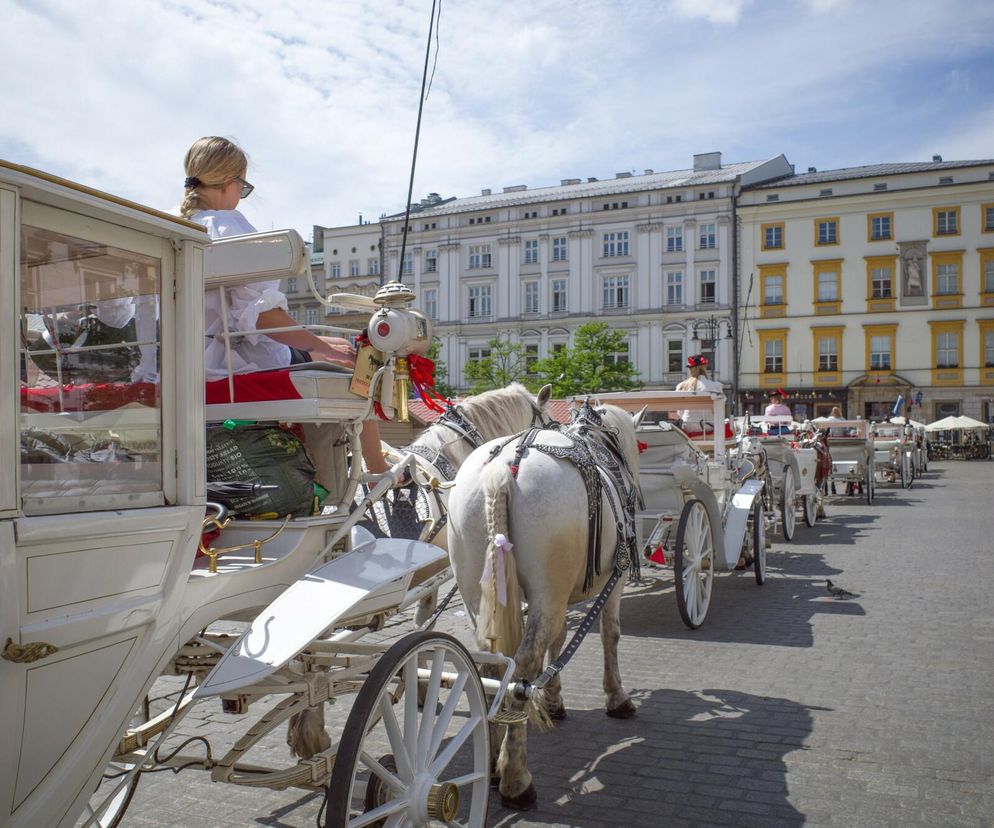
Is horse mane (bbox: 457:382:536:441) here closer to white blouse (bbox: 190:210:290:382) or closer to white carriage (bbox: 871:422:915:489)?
white blouse (bbox: 190:210:290:382)

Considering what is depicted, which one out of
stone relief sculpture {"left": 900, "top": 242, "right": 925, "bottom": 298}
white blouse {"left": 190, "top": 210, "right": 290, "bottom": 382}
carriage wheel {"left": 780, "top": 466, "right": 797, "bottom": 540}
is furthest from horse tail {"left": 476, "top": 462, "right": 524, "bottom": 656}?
stone relief sculpture {"left": 900, "top": 242, "right": 925, "bottom": 298}

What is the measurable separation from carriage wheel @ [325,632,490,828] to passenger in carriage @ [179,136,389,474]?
119cm

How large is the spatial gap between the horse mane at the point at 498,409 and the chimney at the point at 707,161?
184 ft

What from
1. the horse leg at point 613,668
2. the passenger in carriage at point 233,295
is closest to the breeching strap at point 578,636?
the horse leg at point 613,668

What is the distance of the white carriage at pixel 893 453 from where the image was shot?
24.7 meters

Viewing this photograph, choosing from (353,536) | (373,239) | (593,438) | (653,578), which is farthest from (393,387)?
(373,239)

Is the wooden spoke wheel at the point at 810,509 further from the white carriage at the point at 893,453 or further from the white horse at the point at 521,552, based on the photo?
the white horse at the point at 521,552

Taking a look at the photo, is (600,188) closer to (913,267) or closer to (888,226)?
(888,226)

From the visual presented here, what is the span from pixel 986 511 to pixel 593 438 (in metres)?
14.8

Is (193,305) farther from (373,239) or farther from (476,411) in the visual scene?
(373,239)

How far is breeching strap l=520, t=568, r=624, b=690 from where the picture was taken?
397cm

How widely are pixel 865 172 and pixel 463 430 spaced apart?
54321mm

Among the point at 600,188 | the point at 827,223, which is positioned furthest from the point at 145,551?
the point at 600,188

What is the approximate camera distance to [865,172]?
53062 millimetres
